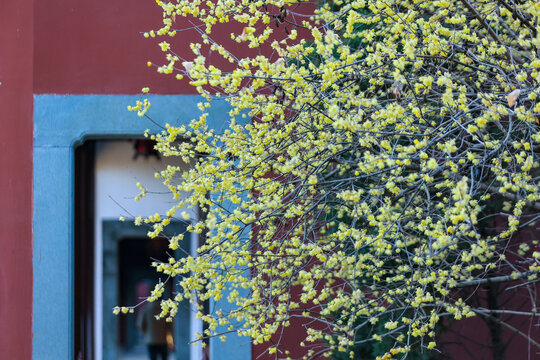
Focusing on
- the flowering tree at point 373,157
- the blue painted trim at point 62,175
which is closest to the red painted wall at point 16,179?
the blue painted trim at point 62,175

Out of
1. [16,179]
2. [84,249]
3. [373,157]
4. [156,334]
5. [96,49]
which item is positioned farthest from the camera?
[156,334]

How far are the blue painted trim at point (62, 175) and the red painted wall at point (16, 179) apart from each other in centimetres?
8

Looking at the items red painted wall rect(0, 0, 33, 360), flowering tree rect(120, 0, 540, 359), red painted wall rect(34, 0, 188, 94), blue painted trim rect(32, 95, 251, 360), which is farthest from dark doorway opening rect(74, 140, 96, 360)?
flowering tree rect(120, 0, 540, 359)

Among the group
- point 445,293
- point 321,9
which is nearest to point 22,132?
point 321,9

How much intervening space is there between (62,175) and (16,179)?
390 millimetres

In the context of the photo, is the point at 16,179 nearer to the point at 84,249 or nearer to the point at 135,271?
the point at 84,249

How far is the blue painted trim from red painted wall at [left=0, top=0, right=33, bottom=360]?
80mm

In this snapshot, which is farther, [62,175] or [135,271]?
[135,271]

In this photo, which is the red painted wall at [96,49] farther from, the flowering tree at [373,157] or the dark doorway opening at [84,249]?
the flowering tree at [373,157]

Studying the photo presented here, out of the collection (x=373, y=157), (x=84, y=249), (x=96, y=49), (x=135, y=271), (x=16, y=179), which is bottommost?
(x=135, y=271)

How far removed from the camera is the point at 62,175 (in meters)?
6.72

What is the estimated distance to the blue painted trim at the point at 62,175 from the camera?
662cm

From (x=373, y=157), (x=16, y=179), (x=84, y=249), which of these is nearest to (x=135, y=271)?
(x=84, y=249)

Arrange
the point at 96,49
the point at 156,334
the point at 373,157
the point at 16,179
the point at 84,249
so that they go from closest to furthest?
the point at 373,157
the point at 16,179
the point at 96,49
the point at 84,249
the point at 156,334
